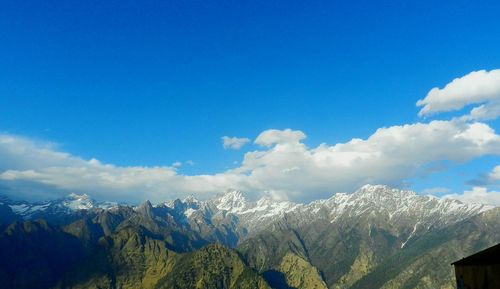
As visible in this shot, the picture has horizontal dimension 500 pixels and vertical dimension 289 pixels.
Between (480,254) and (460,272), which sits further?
(460,272)

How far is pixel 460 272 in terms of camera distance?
5406 centimetres

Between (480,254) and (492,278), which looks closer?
(492,278)

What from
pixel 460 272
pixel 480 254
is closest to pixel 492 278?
pixel 480 254

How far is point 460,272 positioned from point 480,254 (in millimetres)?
5125

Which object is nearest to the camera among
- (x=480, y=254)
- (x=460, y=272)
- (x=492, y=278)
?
(x=492, y=278)

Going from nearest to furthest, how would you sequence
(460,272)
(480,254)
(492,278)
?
(492,278)
(480,254)
(460,272)

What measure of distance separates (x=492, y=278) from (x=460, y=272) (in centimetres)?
841

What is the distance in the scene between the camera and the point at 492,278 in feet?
150

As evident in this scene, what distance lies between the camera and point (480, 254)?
163 feet

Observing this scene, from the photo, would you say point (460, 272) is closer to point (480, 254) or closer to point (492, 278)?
point (480, 254)

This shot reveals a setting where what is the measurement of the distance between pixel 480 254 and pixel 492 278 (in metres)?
4.27
